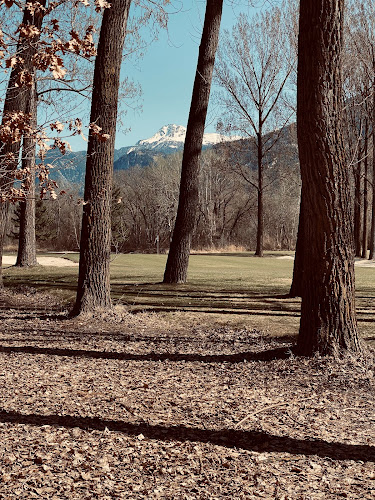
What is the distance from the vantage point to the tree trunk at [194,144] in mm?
12195

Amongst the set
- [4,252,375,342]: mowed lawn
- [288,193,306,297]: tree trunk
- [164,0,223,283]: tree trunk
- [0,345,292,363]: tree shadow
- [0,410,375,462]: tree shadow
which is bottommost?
[0,410,375,462]: tree shadow

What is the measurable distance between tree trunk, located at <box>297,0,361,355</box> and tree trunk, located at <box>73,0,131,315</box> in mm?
3410

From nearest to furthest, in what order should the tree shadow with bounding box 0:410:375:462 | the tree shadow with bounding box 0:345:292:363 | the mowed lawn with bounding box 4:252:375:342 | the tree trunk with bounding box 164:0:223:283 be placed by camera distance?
the tree shadow with bounding box 0:410:375:462
the tree shadow with bounding box 0:345:292:363
the mowed lawn with bounding box 4:252:375:342
the tree trunk with bounding box 164:0:223:283

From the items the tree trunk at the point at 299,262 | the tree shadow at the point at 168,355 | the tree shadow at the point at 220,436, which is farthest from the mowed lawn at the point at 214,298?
the tree shadow at the point at 220,436

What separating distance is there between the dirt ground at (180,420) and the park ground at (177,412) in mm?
12

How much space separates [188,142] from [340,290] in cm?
784

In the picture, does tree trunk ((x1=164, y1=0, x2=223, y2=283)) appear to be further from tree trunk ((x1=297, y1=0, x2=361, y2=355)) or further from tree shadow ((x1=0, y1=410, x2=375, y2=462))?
tree shadow ((x1=0, y1=410, x2=375, y2=462))

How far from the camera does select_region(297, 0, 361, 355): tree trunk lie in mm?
5309

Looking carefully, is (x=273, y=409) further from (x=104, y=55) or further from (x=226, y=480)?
(x=104, y=55)

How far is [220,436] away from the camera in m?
3.80

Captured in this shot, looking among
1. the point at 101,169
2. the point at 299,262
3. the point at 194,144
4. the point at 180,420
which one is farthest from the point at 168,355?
the point at 194,144

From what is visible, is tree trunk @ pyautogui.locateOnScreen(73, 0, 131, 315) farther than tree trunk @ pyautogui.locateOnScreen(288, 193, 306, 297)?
No

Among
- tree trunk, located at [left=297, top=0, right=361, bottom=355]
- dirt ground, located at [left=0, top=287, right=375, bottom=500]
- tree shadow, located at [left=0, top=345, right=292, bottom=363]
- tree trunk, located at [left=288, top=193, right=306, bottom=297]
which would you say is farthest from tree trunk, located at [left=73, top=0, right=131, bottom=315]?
tree trunk, located at [left=288, top=193, right=306, bottom=297]

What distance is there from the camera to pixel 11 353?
6.07 metres
